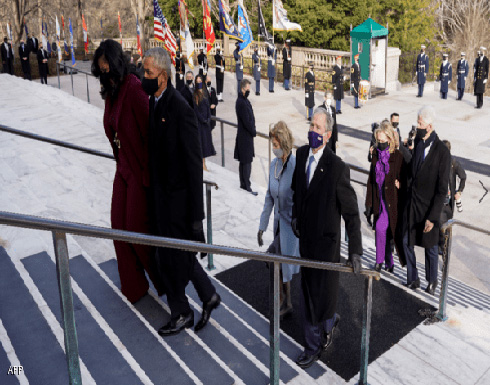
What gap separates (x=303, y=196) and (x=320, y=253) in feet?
1.41

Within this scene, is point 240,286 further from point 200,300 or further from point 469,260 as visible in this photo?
point 469,260

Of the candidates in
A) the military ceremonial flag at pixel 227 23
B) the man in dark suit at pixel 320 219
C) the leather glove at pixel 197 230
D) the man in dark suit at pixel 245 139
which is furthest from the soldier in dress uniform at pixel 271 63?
the leather glove at pixel 197 230

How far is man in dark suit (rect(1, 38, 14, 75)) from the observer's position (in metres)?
21.6

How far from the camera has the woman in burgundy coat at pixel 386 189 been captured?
5785 millimetres

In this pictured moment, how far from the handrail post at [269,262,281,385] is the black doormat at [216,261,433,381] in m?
0.82

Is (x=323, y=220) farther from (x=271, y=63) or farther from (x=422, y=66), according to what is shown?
(x=271, y=63)

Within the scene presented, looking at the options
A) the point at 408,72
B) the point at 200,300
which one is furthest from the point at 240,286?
the point at 408,72

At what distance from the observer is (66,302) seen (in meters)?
2.50

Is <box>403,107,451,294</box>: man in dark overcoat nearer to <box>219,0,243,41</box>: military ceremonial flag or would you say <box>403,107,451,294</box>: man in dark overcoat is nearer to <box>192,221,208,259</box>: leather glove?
<box>192,221,208,259</box>: leather glove

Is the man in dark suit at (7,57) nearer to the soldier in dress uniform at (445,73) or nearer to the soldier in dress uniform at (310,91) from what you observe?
the soldier in dress uniform at (310,91)

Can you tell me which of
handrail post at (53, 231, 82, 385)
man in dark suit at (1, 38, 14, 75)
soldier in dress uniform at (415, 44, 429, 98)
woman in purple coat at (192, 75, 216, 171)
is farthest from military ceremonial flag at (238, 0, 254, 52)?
handrail post at (53, 231, 82, 385)

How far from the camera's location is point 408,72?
25.9m

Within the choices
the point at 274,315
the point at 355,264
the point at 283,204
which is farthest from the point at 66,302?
the point at 283,204

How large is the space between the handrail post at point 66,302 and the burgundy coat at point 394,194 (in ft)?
13.3
